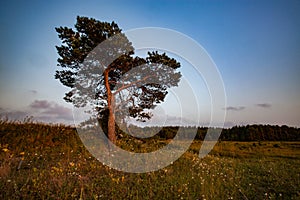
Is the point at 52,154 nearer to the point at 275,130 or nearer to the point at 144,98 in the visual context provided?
the point at 144,98

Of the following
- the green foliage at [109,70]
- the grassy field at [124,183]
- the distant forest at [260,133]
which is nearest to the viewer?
the grassy field at [124,183]

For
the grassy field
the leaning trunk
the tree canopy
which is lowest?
the grassy field

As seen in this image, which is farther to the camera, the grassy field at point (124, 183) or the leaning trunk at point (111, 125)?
the leaning trunk at point (111, 125)

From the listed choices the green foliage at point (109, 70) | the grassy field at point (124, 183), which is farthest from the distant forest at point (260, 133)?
the grassy field at point (124, 183)

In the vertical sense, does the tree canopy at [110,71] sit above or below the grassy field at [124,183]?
above

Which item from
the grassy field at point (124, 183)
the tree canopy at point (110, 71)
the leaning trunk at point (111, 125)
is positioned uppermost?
the tree canopy at point (110, 71)

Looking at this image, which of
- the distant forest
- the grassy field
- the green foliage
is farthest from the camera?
the distant forest

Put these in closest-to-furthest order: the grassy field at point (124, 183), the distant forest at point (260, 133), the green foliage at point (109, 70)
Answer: the grassy field at point (124, 183) → the green foliage at point (109, 70) → the distant forest at point (260, 133)

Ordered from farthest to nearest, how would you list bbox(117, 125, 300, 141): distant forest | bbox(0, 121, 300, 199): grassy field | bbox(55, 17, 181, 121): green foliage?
bbox(117, 125, 300, 141): distant forest, bbox(55, 17, 181, 121): green foliage, bbox(0, 121, 300, 199): grassy field

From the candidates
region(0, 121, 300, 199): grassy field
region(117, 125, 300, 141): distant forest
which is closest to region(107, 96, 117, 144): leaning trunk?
region(0, 121, 300, 199): grassy field

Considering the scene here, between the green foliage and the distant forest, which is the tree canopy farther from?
the distant forest

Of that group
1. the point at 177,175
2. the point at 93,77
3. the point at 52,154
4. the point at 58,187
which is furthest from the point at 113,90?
the point at 58,187

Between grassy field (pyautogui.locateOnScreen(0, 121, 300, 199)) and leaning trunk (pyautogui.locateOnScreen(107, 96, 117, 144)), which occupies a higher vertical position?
leaning trunk (pyautogui.locateOnScreen(107, 96, 117, 144))

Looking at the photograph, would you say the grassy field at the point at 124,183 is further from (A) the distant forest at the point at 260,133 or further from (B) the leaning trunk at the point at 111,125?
(A) the distant forest at the point at 260,133
